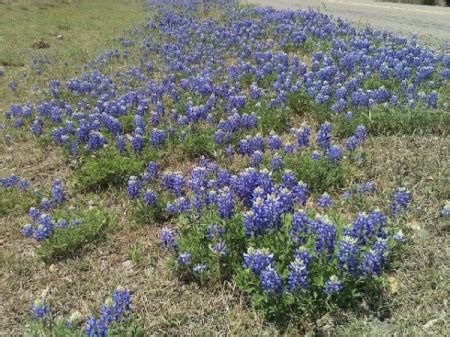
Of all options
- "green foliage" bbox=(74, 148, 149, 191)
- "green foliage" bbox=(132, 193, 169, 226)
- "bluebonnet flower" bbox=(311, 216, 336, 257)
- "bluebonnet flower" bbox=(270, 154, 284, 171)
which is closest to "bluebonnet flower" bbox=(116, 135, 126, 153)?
"green foliage" bbox=(74, 148, 149, 191)

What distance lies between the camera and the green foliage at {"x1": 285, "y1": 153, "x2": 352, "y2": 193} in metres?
5.33

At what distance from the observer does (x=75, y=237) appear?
4.82 meters

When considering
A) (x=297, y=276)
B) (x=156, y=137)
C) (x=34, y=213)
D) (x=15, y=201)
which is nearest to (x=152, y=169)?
(x=156, y=137)

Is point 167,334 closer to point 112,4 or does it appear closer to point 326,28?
point 326,28

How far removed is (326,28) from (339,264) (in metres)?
9.56

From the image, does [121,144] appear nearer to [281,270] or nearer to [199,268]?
[199,268]

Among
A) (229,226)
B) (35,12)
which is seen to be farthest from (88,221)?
(35,12)

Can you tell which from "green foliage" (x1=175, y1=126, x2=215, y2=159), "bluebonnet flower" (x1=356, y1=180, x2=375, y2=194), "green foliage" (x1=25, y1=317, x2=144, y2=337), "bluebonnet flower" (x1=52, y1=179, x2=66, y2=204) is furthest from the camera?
"green foliage" (x1=175, y1=126, x2=215, y2=159)

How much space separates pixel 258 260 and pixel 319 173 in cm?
207

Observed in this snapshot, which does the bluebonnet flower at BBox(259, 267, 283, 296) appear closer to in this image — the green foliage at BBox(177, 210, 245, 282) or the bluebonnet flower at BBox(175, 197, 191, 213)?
the green foliage at BBox(177, 210, 245, 282)

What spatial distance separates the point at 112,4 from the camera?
2605cm

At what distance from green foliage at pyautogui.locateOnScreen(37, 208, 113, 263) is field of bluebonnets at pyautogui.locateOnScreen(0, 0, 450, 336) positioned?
0.02 meters

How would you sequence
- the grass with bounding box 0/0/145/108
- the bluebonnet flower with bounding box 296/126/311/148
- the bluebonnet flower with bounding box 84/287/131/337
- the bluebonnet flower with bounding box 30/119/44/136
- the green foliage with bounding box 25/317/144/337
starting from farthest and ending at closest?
1. the grass with bounding box 0/0/145/108
2. the bluebonnet flower with bounding box 30/119/44/136
3. the bluebonnet flower with bounding box 296/126/311/148
4. the green foliage with bounding box 25/317/144/337
5. the bluebonnet flower with bounding box 84/287/131/337

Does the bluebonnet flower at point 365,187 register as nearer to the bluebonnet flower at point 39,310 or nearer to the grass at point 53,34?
the bluebonnet flower at point 39,310
